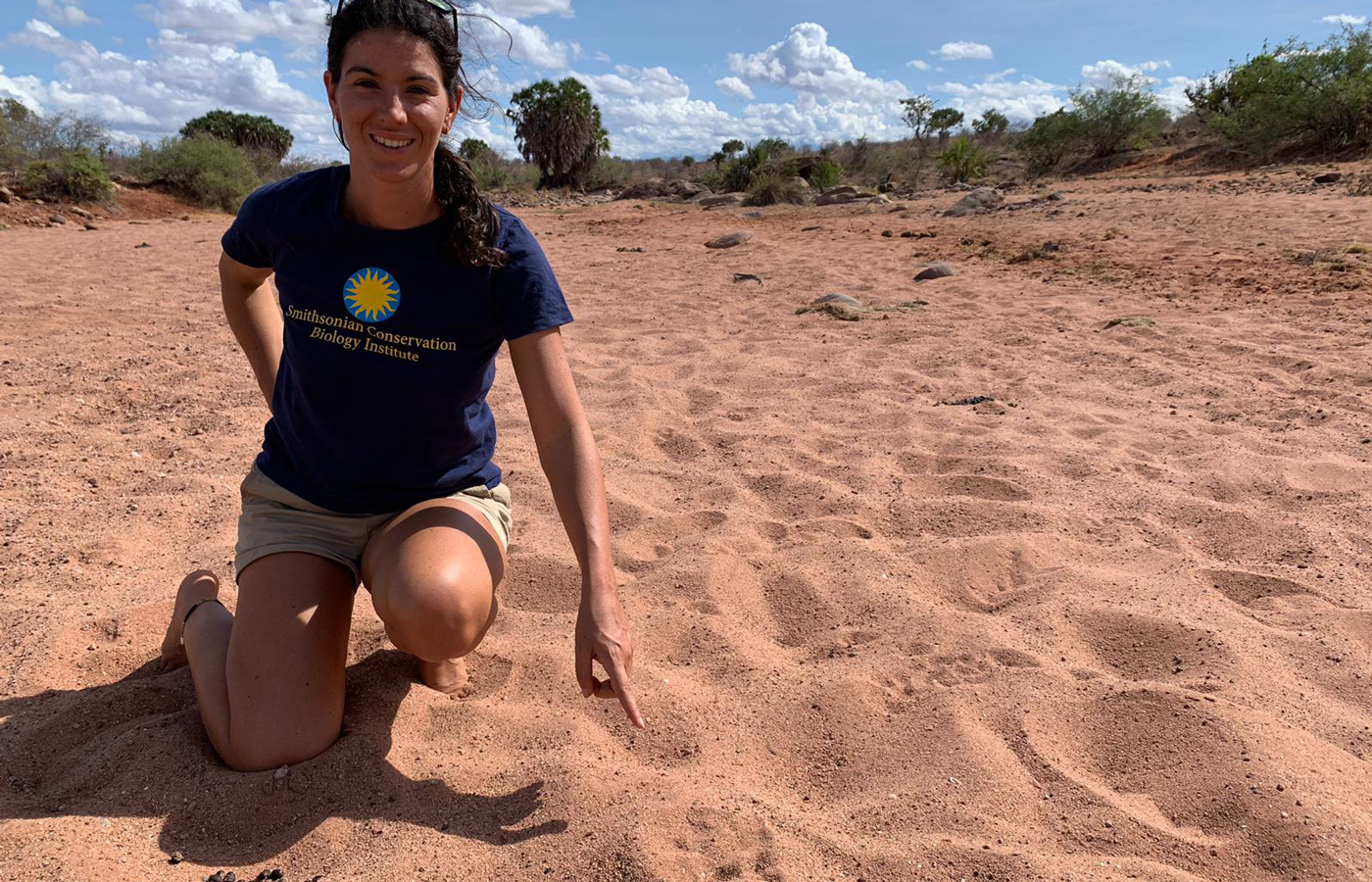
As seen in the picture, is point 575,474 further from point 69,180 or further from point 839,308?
point 69,180

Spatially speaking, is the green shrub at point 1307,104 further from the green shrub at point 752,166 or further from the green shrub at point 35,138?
the green shrub at point 35,138

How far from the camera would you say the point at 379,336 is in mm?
1923

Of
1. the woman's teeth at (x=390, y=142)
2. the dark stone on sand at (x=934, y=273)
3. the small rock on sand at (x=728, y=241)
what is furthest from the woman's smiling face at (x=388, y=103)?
the small rock on sand at (x=728, y=241)

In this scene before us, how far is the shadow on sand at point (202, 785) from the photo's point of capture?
5.32ft

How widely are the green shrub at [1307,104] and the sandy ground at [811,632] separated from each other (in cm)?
1193

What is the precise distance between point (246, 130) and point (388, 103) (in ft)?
98.2

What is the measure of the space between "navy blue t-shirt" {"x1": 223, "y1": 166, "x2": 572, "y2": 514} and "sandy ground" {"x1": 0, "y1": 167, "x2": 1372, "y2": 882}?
49 cm

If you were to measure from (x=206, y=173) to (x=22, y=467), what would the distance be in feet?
50.5

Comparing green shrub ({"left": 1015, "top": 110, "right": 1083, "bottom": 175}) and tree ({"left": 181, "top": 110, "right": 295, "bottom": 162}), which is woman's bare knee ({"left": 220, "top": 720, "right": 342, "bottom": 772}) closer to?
green shrub ({"left": 1015, "top": 110, "right": 1083, "bottom": 175})


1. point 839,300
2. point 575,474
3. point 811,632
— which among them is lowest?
point 811,632

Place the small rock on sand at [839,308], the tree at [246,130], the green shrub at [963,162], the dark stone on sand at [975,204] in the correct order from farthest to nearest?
the tree at [246,130], the green shrub at [963,162], the dark stone on sand at [975,204], the small rock on sand at [839,308]

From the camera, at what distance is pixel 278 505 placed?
2.09 m

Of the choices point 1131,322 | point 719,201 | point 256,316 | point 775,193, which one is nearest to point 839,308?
point 1131,322

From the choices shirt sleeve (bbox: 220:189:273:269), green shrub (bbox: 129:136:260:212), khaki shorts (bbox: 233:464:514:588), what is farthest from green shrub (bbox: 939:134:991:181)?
khaki shorts (bbox: 233:464:514:588)
